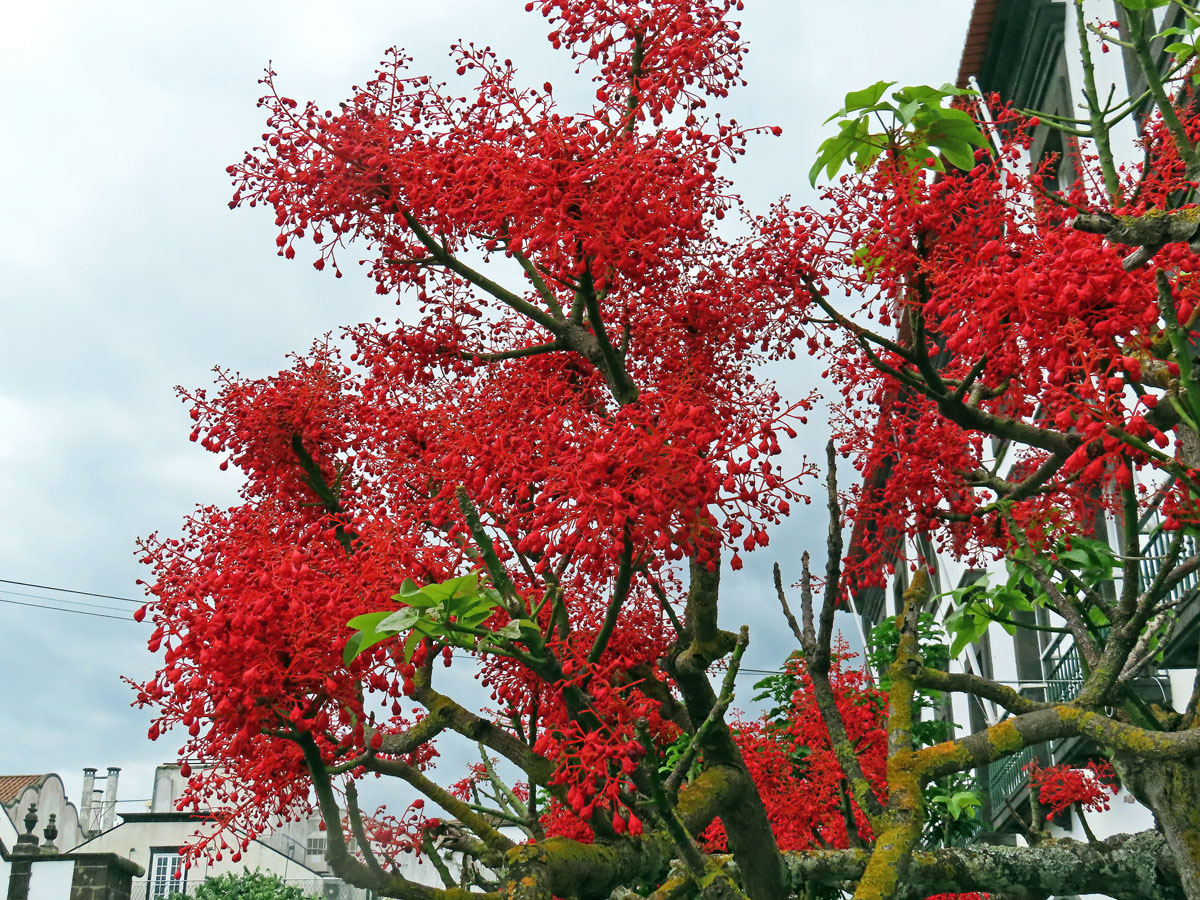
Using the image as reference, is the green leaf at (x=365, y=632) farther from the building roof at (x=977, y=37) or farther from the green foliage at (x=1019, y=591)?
the building roof at (x=977, y=37)

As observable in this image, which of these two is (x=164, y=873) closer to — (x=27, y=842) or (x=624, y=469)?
(x=27, y=842)

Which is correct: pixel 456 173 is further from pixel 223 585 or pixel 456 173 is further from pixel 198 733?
pixel 198 733

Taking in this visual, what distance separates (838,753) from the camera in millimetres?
6582

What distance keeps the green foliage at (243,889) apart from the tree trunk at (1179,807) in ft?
70.3

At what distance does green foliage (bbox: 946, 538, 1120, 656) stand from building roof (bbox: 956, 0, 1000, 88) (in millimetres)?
11516

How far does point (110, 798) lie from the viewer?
36375mm

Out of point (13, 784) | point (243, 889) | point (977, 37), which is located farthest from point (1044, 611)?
point (13, 784)

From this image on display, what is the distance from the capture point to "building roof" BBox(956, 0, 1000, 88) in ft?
52.1

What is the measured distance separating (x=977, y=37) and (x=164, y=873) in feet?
102

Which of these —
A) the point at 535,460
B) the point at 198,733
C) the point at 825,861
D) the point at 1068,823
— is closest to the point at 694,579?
the point at 535,460

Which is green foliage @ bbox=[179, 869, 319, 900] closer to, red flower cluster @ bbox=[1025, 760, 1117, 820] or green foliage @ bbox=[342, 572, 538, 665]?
red flower cluster @ bbox=[1025, 760, 1117, 820]

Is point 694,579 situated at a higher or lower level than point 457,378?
lower

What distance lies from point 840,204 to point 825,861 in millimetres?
3684

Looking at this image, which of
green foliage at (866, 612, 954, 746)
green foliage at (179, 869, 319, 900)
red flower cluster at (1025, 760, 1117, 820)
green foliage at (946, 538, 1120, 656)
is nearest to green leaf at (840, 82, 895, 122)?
green foliage at (946, 538, 1120, 656)
